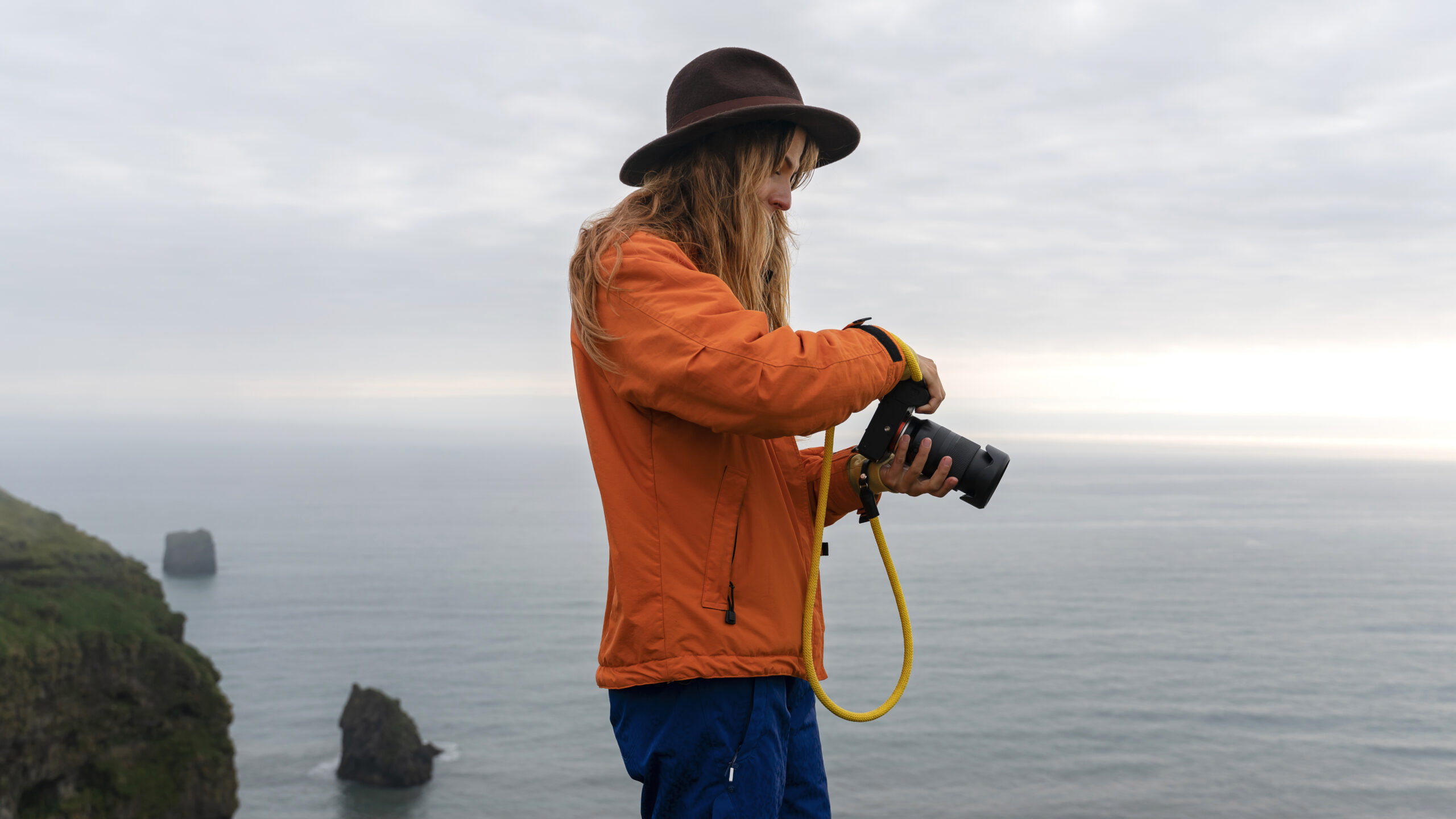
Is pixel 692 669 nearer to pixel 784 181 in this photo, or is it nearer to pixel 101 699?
pixel 784 181

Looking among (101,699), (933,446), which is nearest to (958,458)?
(933,446)

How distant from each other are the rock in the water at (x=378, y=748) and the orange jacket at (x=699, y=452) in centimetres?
5424

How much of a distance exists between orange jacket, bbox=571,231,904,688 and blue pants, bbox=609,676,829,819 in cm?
7

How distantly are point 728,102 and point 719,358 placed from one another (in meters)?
0.68

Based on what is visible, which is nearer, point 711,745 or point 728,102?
point 711,745

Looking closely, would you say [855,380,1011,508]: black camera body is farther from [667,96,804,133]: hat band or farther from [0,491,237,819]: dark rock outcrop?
[0,491,237,819]: dark rock outcrop

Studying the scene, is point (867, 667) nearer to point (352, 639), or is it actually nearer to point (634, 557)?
point (352, 639)

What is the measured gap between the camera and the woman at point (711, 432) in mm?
1749

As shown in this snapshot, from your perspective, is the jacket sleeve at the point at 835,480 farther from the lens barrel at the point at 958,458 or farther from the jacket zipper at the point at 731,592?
the jacket zipper at the point at 731,592

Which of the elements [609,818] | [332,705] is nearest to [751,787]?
[609,818]

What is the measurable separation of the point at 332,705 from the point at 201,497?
5226 inches

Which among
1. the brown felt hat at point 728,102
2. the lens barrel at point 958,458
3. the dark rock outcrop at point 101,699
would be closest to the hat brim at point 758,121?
the brown felt hat at point 728,102

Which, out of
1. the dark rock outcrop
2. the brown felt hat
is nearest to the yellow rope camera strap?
the brown felt hat

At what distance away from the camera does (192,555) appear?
103 meters
